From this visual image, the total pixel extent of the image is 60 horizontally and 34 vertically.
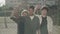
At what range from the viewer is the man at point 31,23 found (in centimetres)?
321

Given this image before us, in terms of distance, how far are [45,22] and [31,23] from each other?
179 millimetres

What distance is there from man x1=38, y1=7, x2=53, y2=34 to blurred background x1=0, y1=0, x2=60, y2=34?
57mm

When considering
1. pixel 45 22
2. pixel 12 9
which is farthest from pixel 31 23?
pixel 12 9

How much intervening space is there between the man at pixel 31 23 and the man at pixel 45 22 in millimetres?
64

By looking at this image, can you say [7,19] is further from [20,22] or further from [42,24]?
[42,24]

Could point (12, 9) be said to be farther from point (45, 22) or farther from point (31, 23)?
point (45, 22)

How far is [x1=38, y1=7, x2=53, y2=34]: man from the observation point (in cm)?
325

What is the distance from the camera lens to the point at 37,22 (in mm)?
3260

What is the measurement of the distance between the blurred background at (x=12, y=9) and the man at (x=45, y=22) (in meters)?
0.06

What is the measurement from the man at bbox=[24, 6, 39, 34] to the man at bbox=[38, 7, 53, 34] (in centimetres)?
6

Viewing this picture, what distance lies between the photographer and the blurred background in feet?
10.6

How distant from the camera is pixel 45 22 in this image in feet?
10.7

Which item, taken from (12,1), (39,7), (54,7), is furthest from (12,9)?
(54,7)

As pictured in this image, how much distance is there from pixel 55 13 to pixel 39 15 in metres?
0.23
